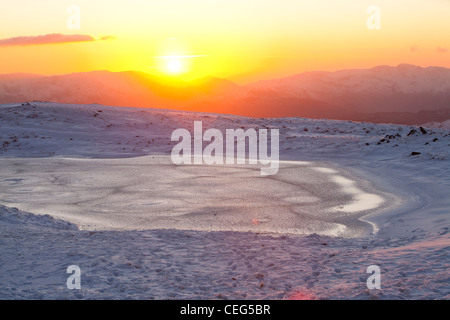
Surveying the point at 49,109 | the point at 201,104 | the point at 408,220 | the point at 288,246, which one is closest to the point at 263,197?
the point at 408,220

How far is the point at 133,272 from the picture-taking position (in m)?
5.92

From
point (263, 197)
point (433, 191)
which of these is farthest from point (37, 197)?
point (433, 191)

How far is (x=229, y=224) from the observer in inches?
345

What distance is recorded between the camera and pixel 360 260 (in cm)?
624

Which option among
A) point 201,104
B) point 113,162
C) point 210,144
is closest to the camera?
point 113,162

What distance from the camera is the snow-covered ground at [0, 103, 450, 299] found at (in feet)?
18.0

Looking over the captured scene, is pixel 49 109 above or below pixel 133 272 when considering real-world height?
above

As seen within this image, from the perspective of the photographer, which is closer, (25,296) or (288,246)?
(25,296)

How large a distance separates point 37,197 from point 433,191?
9115 mm

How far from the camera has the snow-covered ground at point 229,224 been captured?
18.0 feet

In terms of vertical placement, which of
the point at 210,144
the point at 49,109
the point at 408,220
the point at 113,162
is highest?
the point at 49,109
